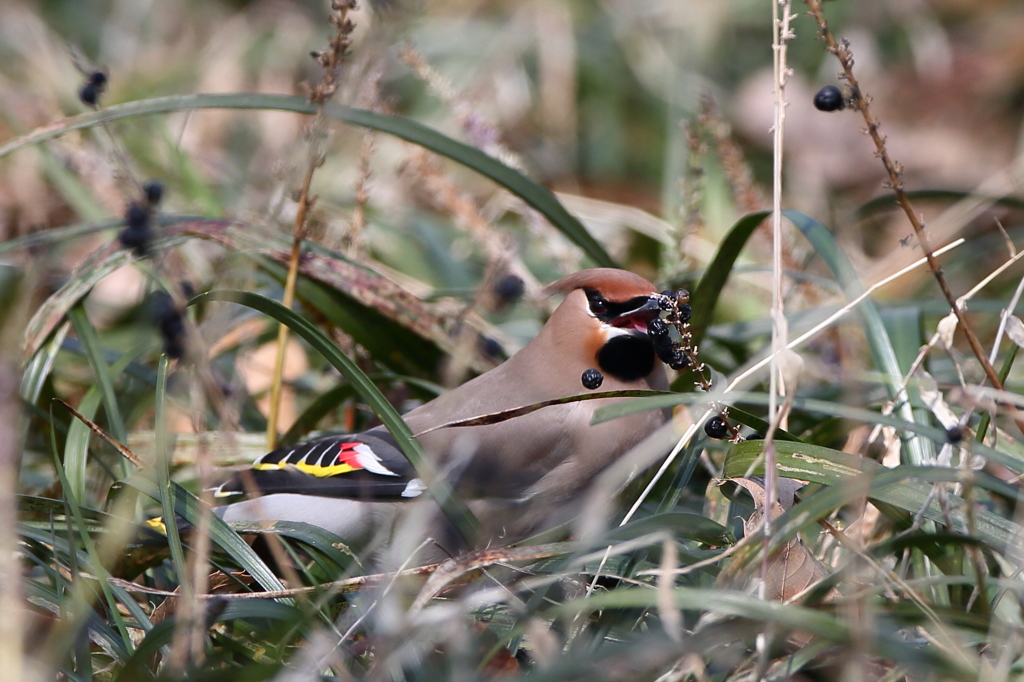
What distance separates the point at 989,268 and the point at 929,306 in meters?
1.82

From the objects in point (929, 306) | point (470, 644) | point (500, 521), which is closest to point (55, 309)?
point (500, 521)

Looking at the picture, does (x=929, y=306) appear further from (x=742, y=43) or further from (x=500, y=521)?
(x=742, y=43)

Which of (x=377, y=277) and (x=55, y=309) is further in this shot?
(x=377, y=277)

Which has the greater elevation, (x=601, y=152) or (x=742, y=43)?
(x=742, y=43)

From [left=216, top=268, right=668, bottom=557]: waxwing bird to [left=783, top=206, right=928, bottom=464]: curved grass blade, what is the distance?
1.55 feet

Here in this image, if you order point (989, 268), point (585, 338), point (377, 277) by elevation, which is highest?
point (377, 277)

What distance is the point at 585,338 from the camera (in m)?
3.12

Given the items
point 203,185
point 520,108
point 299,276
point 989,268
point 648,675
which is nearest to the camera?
point 648,675

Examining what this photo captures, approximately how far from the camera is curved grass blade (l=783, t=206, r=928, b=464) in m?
2.62

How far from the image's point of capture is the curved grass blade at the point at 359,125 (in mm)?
2979

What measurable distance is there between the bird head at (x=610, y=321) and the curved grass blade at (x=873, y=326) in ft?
1.55

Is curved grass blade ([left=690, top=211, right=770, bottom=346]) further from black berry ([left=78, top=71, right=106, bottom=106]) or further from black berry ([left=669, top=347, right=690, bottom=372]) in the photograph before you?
black berry ([left=78, top=71, right=106, bottom=106])

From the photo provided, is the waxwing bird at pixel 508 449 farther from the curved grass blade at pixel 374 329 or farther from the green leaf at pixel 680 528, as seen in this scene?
the green leaf at pixel 680 528

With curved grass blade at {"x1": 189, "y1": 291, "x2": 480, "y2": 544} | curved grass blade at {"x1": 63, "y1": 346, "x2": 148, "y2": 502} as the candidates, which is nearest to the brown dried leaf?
curved grass blade at {"x1": 189, "y1": 291, "x2": 480, "y2": 544}
